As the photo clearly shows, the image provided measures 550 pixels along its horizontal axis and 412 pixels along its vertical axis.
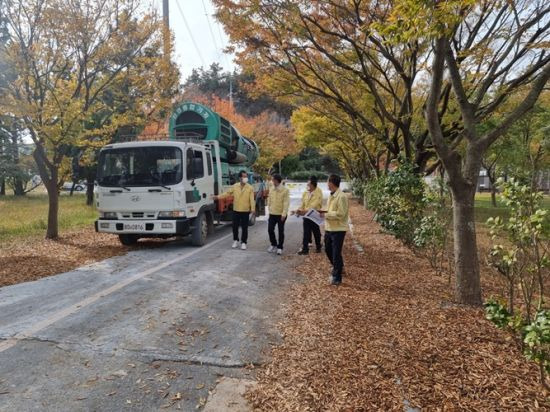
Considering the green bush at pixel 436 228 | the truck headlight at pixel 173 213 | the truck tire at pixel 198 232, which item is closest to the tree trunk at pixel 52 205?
the truck headlight at pixel 173 213

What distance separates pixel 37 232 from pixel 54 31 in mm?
5719

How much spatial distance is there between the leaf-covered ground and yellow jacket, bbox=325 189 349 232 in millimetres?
954

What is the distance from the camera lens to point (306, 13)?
28.7 feet

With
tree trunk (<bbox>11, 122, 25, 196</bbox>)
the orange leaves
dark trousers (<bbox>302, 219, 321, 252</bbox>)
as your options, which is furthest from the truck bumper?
tree trunk (<bbox>11, 122, 25, 196</bbox>)

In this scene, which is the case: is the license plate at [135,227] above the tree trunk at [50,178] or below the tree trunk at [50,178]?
below

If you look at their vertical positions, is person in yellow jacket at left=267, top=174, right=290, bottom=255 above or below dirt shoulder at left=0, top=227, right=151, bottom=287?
above

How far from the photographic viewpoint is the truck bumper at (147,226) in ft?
27.6

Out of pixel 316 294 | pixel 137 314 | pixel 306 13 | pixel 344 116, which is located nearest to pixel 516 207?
pixel 316 294

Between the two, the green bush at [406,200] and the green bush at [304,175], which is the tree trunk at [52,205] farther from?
the green bush at [304,175]

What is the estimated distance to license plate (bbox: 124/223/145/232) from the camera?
852 centimetres

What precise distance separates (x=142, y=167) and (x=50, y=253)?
2.65 m

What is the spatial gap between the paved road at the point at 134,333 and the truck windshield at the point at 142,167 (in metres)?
2.10

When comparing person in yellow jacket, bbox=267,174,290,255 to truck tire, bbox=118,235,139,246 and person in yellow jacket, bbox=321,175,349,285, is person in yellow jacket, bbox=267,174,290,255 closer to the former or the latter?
person in yellow jacket, bbox=321,175,349,285

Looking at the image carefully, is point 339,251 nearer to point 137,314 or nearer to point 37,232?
point 137,314
